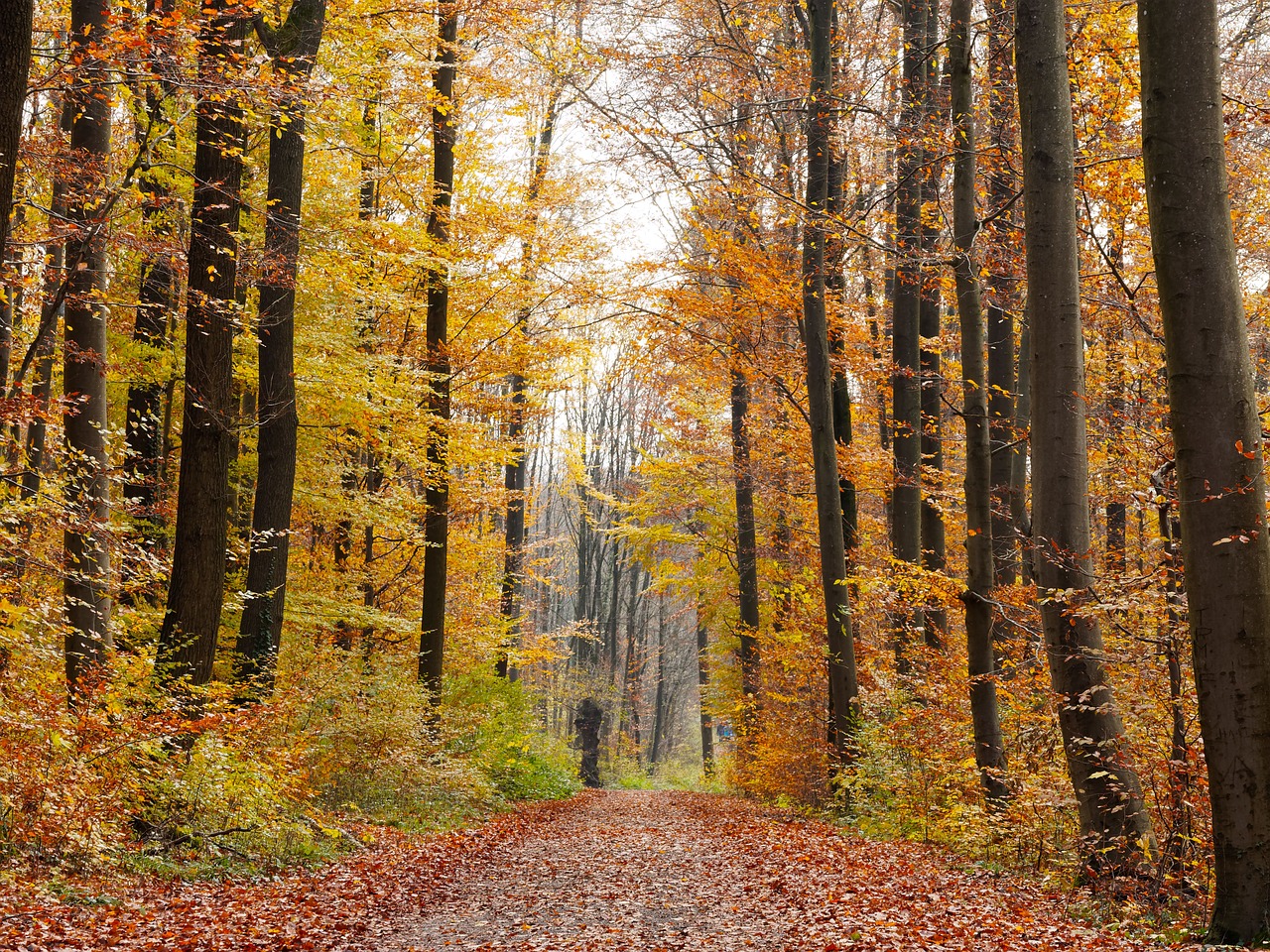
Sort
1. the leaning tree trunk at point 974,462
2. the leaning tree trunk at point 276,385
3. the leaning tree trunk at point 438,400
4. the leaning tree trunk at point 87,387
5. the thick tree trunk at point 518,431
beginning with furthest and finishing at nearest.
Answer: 1. the thick tree trunk at point 518,431
2. the leaning tree trunk at point 438,400
3. the leaning tree trunk at point 276,385
4. the leaning tree trunk at point 974,462
5. the leaning tree trunk at point 87,387

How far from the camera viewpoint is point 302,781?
967cm

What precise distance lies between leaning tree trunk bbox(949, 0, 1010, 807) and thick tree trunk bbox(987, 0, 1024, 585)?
303 mm

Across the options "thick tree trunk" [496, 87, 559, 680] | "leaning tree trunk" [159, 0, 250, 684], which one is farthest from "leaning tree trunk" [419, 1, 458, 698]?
"leaning tree trunk" [159, 0, 250, 684]

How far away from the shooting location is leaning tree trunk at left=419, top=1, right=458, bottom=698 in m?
14.9

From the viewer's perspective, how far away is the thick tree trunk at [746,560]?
19156 mm

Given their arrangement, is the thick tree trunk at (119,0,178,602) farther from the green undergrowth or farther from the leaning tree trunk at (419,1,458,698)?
the leaning tree trunk at (419,1,458,698)

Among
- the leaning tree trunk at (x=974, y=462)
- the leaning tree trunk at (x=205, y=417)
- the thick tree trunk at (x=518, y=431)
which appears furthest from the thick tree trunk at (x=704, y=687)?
the leaning tree trunk at (x=205, y=417)

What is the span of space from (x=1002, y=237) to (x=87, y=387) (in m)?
10.3

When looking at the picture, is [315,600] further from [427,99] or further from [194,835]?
[427,99]

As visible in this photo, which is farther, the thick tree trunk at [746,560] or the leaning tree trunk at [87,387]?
the thick tree trunk at [746,560]

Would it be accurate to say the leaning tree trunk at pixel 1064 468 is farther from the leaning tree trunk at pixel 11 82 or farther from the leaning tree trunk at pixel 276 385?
the leaning tree trunk at pixel 276 385

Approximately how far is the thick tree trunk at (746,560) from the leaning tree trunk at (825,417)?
458 centimetres

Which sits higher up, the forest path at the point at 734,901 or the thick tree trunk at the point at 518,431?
the thick tree trunk at the point at 518,431

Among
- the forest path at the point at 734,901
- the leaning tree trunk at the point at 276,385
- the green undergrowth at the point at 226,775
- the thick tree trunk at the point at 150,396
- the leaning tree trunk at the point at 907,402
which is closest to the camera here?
the forest path at the point at 734,901
